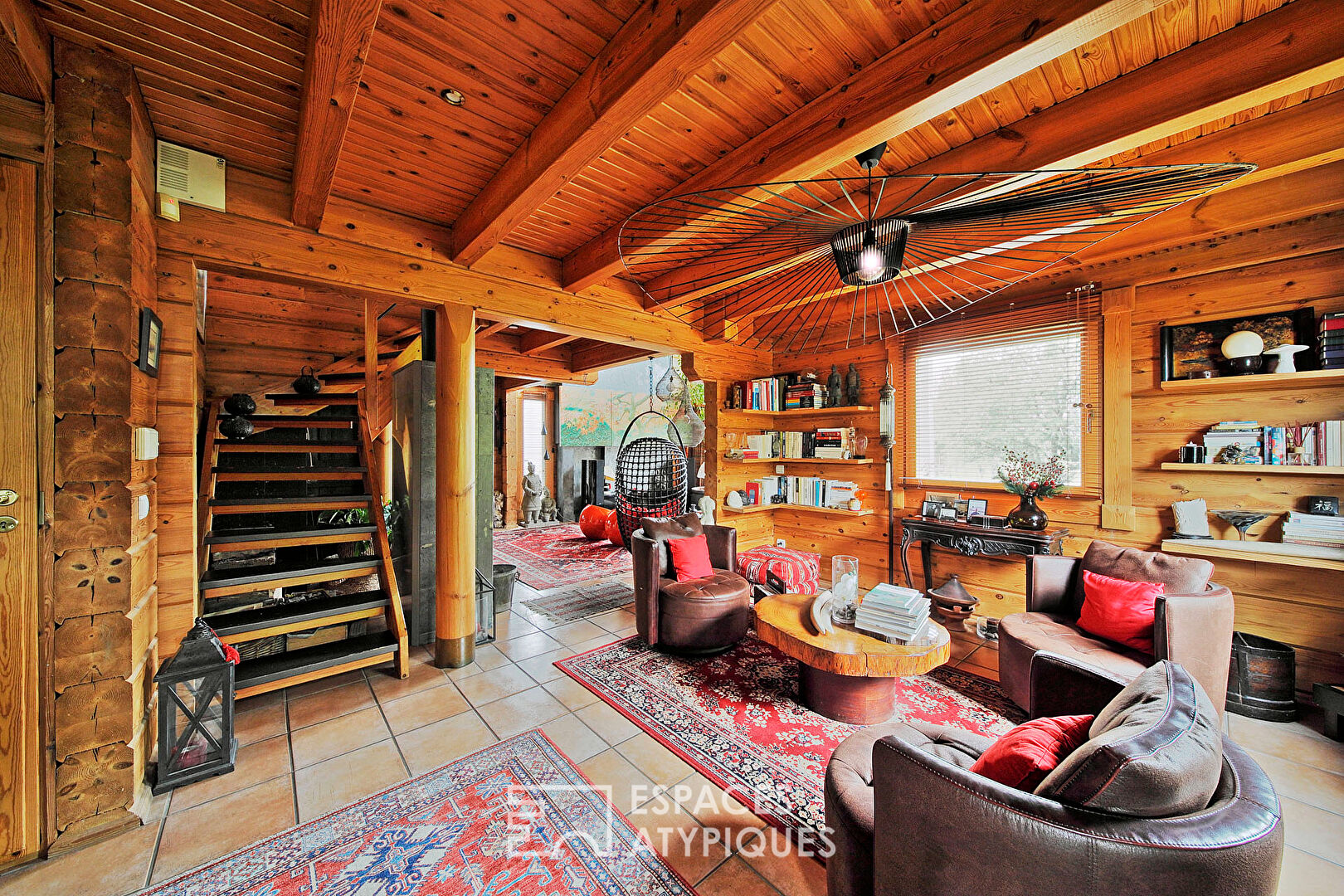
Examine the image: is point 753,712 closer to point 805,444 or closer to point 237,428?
point 805,444

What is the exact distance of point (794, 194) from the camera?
8.29 feet

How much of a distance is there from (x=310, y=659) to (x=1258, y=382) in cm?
546

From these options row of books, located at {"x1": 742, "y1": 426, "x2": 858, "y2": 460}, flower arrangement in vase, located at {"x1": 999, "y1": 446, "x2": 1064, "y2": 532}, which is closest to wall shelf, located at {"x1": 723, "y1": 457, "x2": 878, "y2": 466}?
row of books, located at {"x1": 742, "y1": 426, "x2": 858, "y2": 460}

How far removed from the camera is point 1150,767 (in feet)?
2.78

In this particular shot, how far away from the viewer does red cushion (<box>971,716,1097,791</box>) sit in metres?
1.08

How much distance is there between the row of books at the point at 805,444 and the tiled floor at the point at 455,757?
2000mm

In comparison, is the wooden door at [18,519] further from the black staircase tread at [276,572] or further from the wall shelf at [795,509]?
the wall shelf at [795,509]

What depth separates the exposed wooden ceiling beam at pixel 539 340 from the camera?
227 inches

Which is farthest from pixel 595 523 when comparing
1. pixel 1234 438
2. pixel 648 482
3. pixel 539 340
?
pixel 1234 438

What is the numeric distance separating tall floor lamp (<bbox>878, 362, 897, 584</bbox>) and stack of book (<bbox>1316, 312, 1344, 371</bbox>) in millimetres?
2142

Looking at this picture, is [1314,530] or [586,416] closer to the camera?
[1314,530]

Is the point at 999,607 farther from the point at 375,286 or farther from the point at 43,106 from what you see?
the point at 43,106

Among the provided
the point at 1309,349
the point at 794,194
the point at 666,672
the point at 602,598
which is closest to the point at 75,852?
the point at 666,672

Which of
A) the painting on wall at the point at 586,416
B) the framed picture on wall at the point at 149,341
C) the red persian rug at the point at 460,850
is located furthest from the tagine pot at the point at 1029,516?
the painting on wall at the point at 586,416
